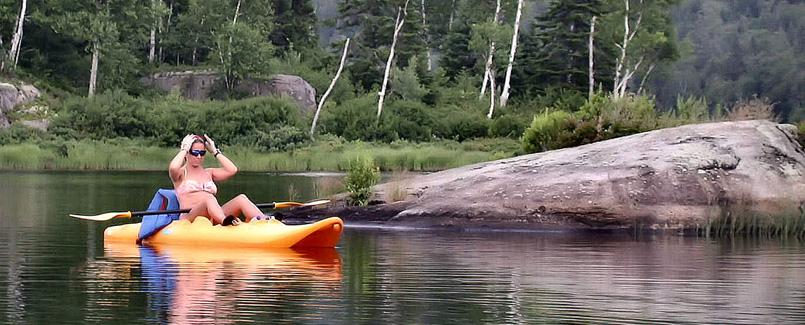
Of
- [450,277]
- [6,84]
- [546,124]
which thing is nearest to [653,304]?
[450,277]

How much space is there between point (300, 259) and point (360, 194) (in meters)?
6.82

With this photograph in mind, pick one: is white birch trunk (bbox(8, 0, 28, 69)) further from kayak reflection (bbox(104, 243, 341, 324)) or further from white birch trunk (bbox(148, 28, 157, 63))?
kayak reflection (bbox(104, 243, 341, 324))

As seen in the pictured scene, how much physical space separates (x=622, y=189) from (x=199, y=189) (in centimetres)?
697

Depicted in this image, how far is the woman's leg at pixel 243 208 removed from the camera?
1738 centimetres

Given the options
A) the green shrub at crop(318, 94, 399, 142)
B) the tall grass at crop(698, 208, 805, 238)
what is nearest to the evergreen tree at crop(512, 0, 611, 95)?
the green shrub at crop(318, 94, 399, 142)

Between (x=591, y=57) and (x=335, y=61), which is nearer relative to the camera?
(x=591, y=57)

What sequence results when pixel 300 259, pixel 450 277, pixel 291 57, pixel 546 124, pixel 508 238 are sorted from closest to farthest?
→ pixel 450 277 < pixel 300 259 < pixel 508 238 < pixel 546 124 < pixel 291 57

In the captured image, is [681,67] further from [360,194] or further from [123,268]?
[123,268]

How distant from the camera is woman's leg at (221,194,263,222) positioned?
17.4 m

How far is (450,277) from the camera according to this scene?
13.7 metres

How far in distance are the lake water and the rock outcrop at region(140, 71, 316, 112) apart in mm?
42707

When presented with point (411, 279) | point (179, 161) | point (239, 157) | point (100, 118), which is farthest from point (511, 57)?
point (411, 279)

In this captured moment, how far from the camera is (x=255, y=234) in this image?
16859mm

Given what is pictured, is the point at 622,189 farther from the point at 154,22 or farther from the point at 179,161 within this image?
the point at 154,22
